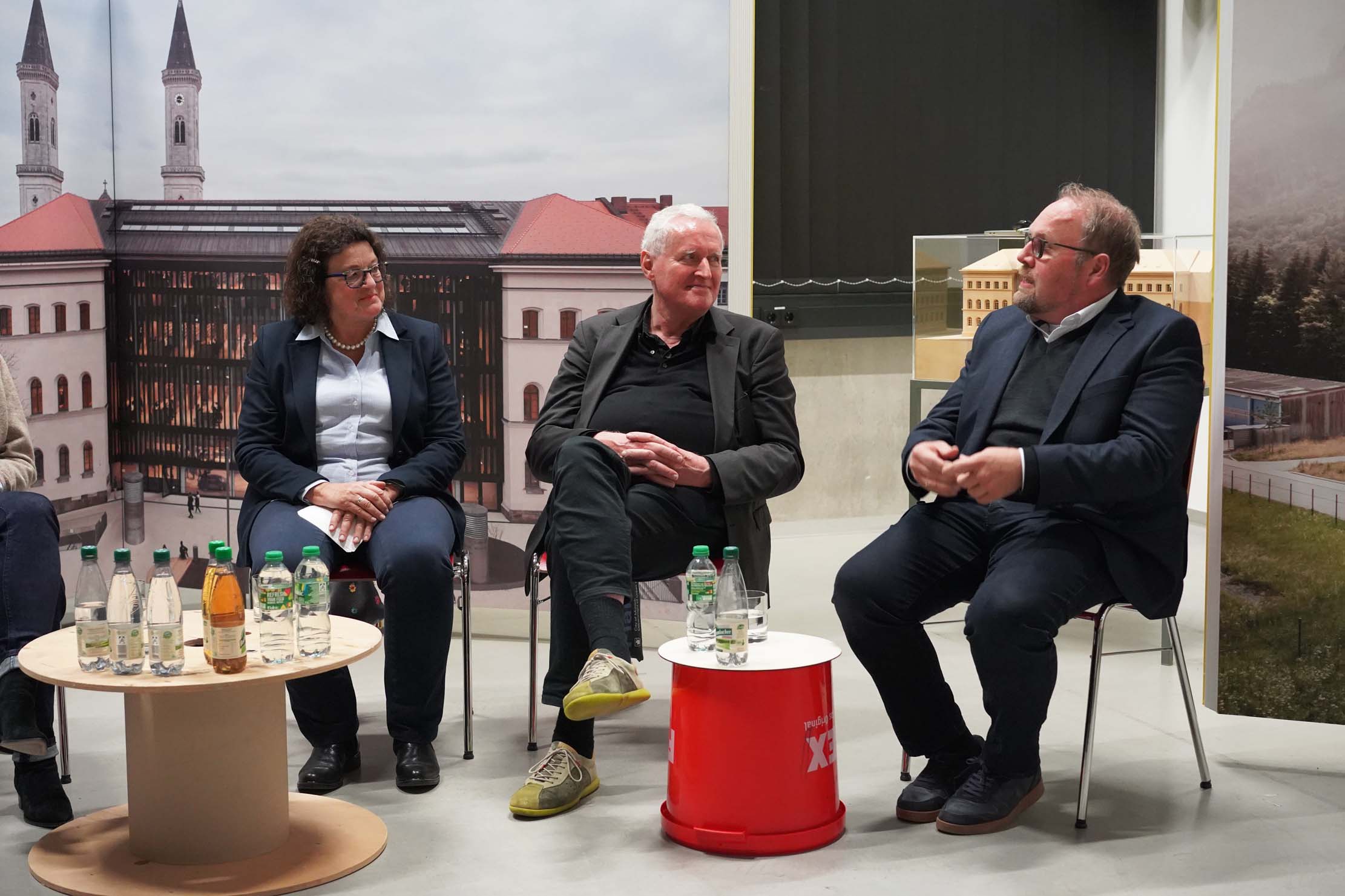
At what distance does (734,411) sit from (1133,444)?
1.01 meters

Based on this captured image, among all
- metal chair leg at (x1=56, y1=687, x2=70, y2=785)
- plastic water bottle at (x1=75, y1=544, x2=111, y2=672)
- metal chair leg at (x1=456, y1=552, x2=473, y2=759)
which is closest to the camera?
plastic water bottle at (x1=75, y1=544, x2=111, y2=672)

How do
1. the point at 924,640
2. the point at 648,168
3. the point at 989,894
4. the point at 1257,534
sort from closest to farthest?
the point at 989,894
the point at 924,640
the point at 1257,534
the point at 648,168

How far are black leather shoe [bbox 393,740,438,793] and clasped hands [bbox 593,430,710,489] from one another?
0.82 metres

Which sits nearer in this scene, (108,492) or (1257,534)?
(1257,534)

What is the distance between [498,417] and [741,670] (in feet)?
6.53

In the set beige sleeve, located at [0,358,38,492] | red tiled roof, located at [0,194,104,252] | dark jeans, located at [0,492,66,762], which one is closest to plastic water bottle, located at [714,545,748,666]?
dark jeans, located at [0,492,66,762]

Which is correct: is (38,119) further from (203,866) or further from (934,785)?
(934,785)

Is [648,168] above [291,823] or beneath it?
above

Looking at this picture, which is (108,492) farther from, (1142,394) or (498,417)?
(1142,394)

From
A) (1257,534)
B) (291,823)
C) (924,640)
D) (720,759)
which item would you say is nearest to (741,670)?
(720,759)

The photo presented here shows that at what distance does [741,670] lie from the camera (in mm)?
2562

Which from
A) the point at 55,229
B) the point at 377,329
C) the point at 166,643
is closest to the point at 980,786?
the point at 166,643

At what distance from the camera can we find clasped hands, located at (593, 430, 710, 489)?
316cm

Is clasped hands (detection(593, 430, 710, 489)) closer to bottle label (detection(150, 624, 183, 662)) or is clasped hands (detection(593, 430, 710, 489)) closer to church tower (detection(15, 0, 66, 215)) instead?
bottle label (detection(150, 624, 183, 662))
